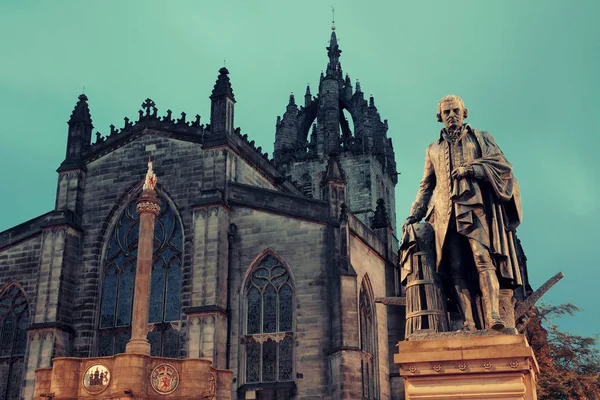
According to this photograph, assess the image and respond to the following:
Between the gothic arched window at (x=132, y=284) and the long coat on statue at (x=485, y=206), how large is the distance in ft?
66.8

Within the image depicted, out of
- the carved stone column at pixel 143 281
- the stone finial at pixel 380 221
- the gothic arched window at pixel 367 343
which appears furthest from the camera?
the stone finial at pixel 380 221

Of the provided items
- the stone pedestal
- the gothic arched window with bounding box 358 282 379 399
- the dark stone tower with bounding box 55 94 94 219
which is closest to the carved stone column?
the gothic arched window with bounding box 358 282 379 399

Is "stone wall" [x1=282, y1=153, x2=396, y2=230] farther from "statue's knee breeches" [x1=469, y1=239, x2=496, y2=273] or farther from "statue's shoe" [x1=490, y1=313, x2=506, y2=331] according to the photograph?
"statue's shoe" [x1=490, y1=313, x2=506, y2=331]

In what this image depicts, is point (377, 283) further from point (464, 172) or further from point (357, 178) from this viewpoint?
point (464, 172)

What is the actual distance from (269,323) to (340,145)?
26.9 meters

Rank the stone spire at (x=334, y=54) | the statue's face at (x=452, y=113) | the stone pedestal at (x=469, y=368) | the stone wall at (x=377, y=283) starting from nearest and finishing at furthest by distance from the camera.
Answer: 1. the stone pedestal at (x=469, y=368)
2. the statue's face at (x=452, y=113)
3. the stone wall at (x=377, y=283)
4. the stone spire at (x=334, y=54)

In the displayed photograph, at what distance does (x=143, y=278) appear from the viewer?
20.0 meters

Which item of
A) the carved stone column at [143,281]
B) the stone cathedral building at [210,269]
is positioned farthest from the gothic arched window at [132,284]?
the carved stone column at [143,281]

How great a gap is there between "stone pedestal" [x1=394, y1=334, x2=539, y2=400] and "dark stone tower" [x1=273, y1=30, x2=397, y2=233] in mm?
41894

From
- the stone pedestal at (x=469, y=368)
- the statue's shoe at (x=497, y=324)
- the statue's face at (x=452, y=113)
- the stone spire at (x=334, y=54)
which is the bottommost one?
the stone pedestal at (x=469, y=368)

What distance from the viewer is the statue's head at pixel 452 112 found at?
6.39 m

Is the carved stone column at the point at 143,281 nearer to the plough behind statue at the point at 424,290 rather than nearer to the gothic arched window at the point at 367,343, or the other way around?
the gothic arched window at the point at 367,343

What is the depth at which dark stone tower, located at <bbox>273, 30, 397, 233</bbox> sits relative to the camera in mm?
48812

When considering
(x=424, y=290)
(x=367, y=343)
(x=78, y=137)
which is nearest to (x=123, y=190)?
(x=78, y=137)
